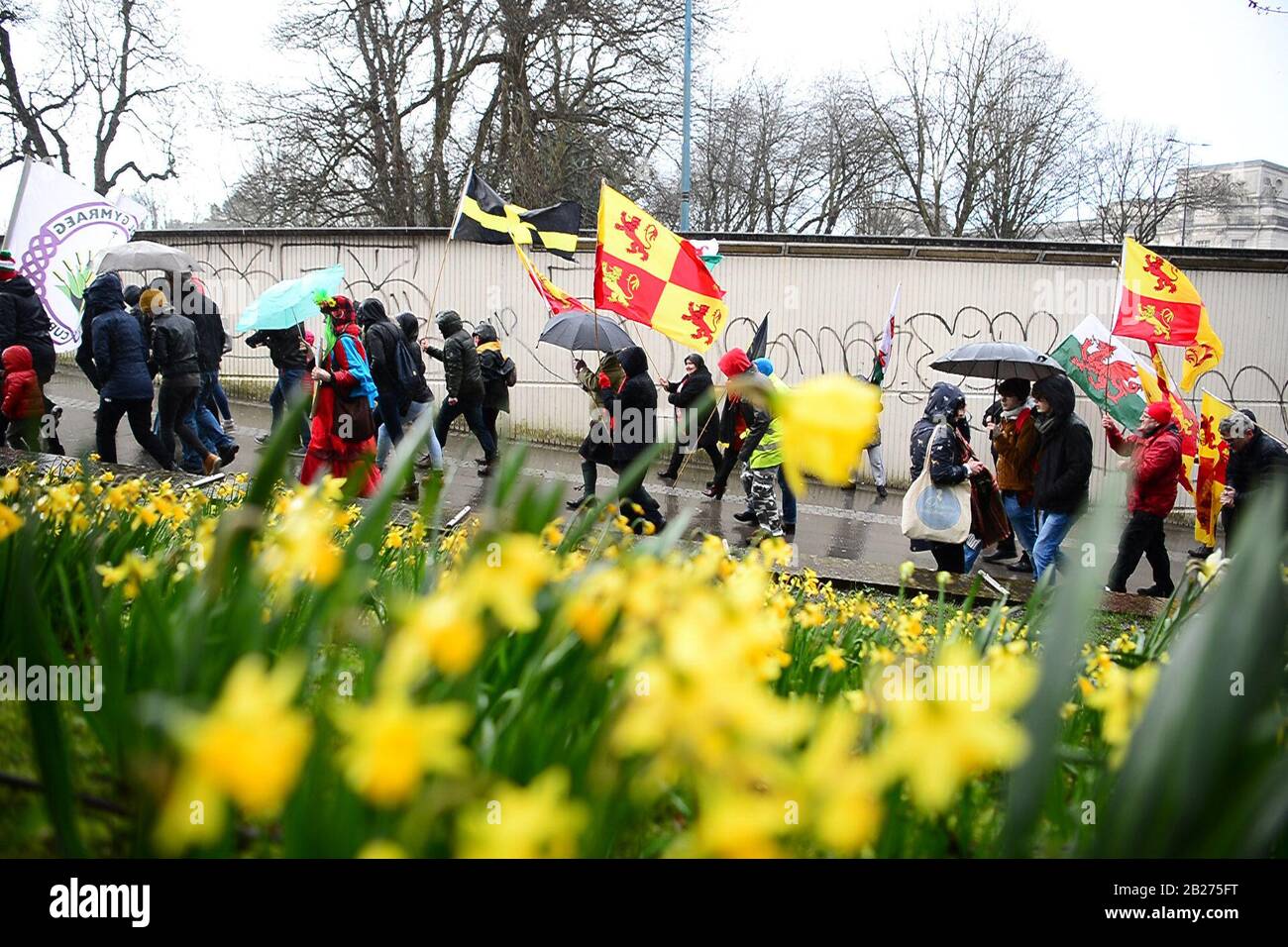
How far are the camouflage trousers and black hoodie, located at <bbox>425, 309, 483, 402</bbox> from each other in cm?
321

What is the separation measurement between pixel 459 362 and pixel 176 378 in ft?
9.46

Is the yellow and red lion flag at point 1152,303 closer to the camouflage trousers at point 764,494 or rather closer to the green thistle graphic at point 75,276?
the camouflage trousers at point 764,494

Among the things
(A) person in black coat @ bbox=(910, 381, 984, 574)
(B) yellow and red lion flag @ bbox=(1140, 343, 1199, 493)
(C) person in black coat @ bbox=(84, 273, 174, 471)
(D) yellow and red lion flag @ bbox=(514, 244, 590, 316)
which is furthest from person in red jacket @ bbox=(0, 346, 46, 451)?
(B) yellow and red lion flag @ bbox=(1140, 343, 1199, 493)

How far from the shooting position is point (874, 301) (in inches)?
590

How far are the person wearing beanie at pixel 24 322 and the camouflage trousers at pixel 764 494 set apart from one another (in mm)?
5947

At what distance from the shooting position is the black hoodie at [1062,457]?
7887 mm

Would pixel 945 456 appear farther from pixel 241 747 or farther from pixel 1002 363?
pixel 241 747

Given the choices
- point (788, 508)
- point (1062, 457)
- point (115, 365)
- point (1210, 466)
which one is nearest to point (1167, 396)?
point (1210, 466)

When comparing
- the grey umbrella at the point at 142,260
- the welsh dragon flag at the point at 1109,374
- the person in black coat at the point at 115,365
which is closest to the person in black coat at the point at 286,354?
the person in black coat at the point at 115,365

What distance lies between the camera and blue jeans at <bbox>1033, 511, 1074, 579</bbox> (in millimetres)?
8086

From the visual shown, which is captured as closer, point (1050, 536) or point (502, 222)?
point (1050, 536)
